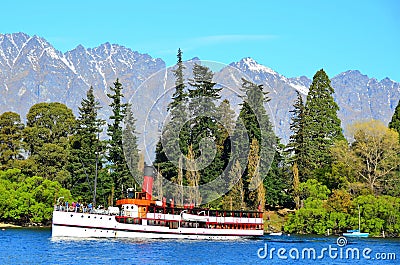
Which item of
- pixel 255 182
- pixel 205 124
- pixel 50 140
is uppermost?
pixel 205 124

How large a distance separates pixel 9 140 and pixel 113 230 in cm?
4009

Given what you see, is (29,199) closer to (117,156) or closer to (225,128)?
(117,156)

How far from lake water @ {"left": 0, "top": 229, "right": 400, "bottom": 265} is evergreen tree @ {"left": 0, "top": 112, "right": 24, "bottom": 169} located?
2965 cm

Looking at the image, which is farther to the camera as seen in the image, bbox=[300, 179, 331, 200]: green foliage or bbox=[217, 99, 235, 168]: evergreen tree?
bbox=[217, 99, 235, 168]: evergreen tree

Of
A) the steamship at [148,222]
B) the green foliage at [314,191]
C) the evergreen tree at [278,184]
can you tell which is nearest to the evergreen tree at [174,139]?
the evergreen tree at [278,184]

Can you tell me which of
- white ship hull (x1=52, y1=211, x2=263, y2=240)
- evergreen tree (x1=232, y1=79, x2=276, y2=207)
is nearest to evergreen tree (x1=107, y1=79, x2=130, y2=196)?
evergreen tree (x1=232, y1=79, x2=276, y2=207)

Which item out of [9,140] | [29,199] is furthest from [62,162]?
[29,199]

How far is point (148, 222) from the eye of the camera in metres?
75.1

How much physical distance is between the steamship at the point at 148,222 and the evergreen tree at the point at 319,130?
21.8 m

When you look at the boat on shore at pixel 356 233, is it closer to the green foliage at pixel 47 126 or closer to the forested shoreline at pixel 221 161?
the forested shoreline at pixel 221 161

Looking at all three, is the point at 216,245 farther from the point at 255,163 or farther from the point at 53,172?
the point at 53,172

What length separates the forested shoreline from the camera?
91.8 m

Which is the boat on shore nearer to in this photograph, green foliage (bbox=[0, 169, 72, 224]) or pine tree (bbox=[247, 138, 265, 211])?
pine tree (bbox=[247, 138, 265, 211])

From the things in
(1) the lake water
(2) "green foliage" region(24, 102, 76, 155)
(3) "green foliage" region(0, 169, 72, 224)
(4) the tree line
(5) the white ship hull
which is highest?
(2) "green foliage" region(24, 102, 76, 155)
